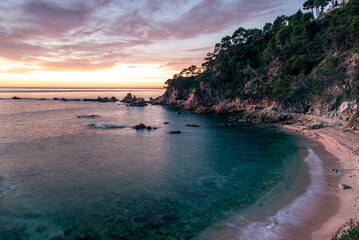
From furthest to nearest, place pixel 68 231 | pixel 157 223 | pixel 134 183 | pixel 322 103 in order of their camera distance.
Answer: pixel 322 103 → pixel 134 183 → pixel 157 223 → pixel 68 231

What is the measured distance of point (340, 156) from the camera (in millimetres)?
21406

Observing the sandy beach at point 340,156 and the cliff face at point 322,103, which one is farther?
the cliff face at point 322,103

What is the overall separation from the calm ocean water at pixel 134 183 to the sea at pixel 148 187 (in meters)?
0.07

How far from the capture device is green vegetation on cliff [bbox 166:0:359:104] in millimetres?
43500

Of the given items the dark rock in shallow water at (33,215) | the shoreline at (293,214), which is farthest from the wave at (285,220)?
the dark rock in shallow water at (33,215)

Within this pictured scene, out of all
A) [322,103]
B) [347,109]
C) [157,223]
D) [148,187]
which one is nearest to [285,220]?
[157,223]

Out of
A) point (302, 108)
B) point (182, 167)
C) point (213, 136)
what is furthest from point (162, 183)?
point (302, 108)

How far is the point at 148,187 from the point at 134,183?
5.05ft

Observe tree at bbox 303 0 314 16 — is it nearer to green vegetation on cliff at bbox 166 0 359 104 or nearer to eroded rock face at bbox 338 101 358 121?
green vegetation on cliff at bbox 166 0 359 104

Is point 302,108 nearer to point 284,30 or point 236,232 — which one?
point 284,30

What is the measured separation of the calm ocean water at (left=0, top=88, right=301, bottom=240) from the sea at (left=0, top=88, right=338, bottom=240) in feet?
0.22

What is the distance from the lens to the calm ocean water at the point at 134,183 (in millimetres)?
11938

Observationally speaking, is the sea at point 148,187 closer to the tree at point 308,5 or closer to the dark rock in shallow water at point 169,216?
the dark rock in shallow water at point 169,216

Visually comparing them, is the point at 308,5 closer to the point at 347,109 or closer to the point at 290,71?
the point at 290,71
